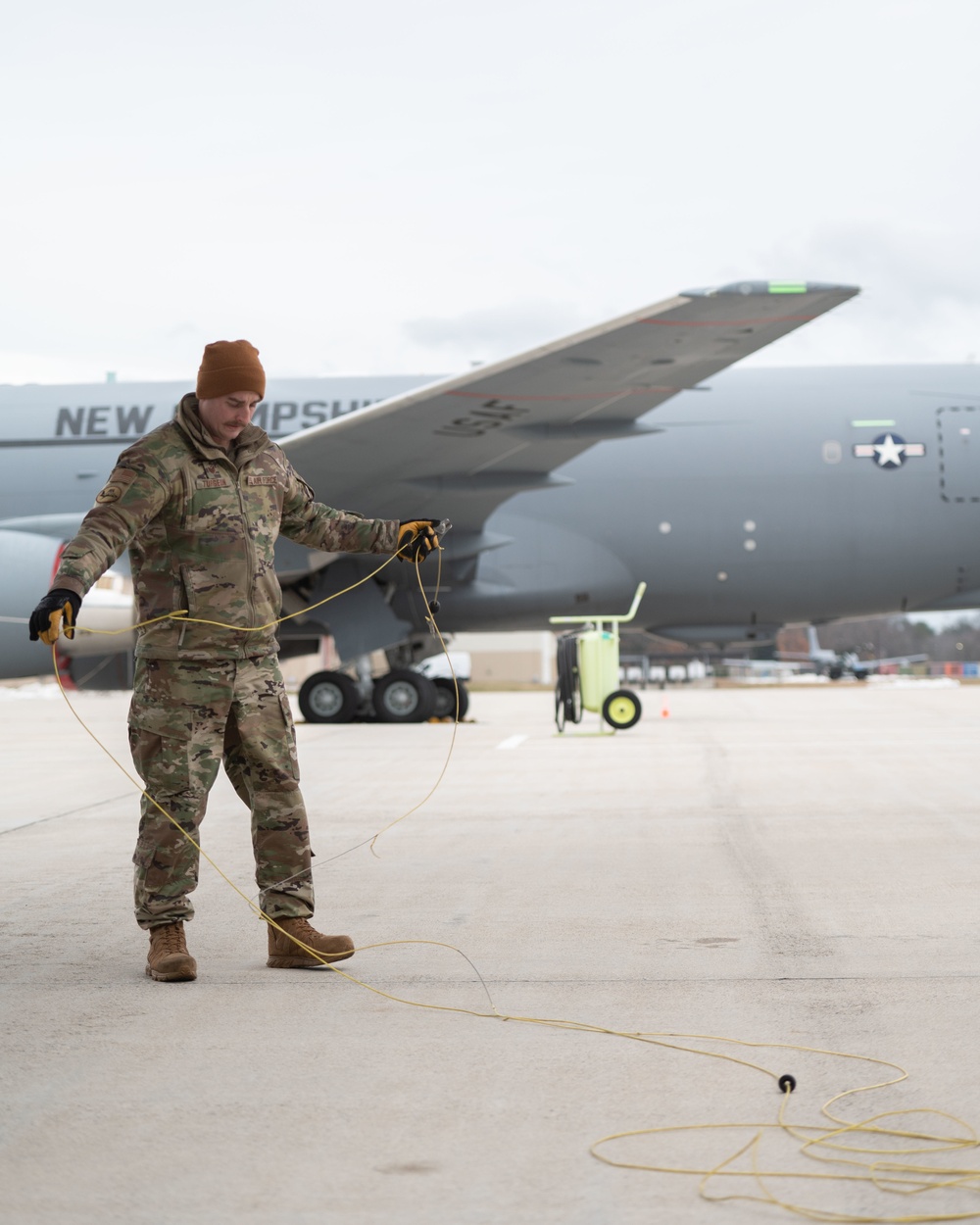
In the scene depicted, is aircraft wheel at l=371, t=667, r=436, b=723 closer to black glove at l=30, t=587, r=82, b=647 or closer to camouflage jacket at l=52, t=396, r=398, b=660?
camouflage jacket at l=52, t=396, r=398, b=660

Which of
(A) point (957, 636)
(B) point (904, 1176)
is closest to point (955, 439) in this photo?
(B) point (904, 1176)

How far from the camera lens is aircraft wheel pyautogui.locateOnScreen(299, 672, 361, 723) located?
15.9 metres

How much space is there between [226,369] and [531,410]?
9143 millimetres

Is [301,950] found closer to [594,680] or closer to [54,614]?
[54,614]

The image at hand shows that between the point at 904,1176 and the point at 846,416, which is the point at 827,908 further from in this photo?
the point at 846,416

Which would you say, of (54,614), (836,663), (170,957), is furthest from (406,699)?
(836,663)

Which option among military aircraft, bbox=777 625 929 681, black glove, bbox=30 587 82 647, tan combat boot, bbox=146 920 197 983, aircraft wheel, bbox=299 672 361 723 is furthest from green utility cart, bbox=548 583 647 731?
military aircraft, bbox=777 625 929 681

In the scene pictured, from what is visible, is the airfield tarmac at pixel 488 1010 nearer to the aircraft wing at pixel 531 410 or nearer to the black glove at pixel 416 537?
the black glove at pixel 416 537

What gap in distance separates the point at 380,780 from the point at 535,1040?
21.0ft

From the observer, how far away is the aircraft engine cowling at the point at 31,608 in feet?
43.2

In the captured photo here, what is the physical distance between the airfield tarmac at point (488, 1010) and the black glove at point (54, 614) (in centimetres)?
97

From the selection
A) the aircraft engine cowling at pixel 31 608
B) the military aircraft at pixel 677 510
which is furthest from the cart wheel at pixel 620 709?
the aircraft engine cowling at pixel 31 608

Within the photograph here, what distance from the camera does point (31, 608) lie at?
44.2 feet

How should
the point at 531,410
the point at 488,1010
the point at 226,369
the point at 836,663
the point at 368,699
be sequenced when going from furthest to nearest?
the point at 836,663 < the point at 368,699 < the point at 531,410 < the point at 226,369 < the point at 488,1010
